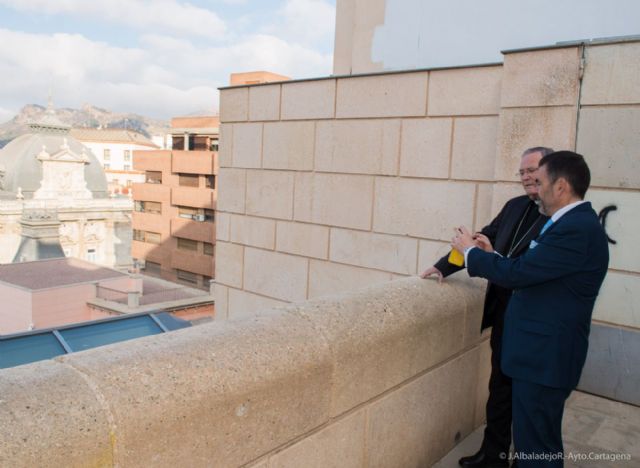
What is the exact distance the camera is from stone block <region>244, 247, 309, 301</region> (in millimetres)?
7086

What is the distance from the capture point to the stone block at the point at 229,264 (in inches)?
311

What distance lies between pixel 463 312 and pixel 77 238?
2438 inches

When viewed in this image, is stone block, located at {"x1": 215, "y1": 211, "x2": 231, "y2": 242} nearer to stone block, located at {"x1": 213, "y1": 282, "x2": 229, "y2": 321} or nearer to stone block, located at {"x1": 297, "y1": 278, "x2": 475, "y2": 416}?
stone block, located at {"x1": 213, "y1": 282, "x2": 229, "y2": 321}

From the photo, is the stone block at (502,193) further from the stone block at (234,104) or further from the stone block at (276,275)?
the stone block at (234,104)

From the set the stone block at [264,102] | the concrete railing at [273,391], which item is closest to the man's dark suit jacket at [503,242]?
the concrete railing at [273,391]

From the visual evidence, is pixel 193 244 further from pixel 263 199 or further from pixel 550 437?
pixel 550 437

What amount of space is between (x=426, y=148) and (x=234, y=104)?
3.18 metres


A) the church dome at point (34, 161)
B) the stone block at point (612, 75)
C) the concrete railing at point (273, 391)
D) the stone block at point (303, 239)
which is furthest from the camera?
the church dome at point (34, 161)

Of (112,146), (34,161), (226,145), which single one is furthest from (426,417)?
(112,146)

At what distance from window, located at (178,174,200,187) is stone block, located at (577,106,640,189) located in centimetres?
5288

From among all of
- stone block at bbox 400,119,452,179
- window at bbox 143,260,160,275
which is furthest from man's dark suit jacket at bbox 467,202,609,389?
window at bbox 143,260,160,275

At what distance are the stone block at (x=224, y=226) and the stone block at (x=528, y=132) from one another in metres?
4.24

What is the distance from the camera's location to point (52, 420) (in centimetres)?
157

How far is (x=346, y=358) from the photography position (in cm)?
259
